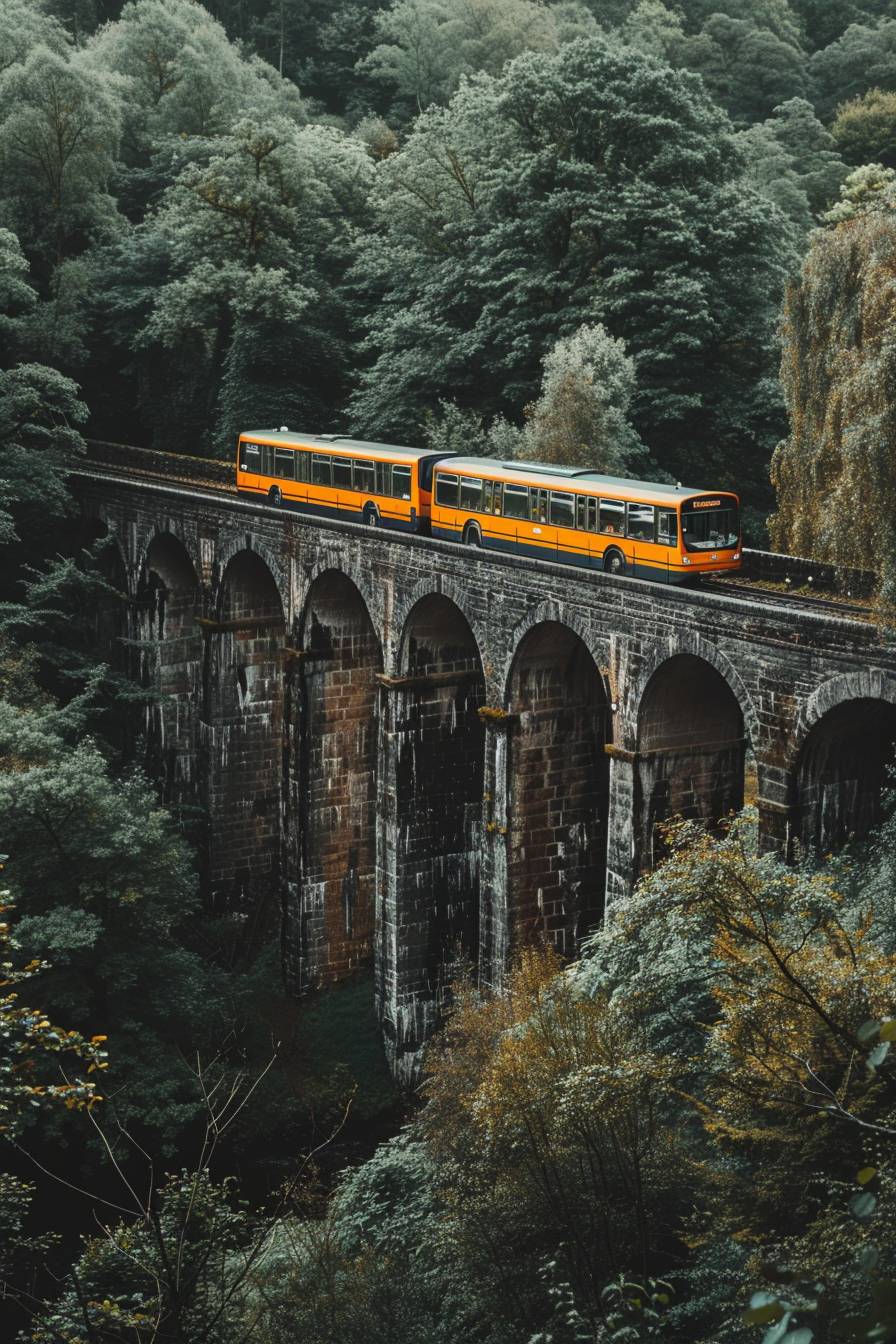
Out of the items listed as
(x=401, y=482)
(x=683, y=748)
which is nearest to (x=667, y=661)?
(x=683, y=748)

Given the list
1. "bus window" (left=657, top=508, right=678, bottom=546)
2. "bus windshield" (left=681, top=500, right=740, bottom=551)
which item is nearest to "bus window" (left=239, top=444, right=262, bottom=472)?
"bus window" (left=657, top=508, right=678, bottom=546)

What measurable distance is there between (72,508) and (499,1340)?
129ft

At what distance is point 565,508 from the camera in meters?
35.3

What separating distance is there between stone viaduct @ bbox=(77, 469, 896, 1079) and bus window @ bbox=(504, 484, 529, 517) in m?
1.84

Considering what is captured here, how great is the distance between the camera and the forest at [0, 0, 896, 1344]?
56.0 ft

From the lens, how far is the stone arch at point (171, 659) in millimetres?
52219

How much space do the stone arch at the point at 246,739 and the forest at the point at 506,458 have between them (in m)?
1.44

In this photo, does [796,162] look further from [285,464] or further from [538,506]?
[538,506]

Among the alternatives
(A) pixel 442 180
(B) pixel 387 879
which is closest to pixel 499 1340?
(B) pixel 387 879

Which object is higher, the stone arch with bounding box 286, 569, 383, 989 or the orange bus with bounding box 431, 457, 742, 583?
the orange bus with bounding box 431, 457, 742, 583

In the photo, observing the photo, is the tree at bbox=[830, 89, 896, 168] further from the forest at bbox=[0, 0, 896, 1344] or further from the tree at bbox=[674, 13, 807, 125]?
the tree at bbox=[674, 13, 807, 125]

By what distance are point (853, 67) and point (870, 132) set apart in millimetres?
10833

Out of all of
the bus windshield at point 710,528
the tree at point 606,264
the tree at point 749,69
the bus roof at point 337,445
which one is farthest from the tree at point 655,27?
the bus windshield at point 710,528

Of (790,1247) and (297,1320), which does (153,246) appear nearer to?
(297,1320)
